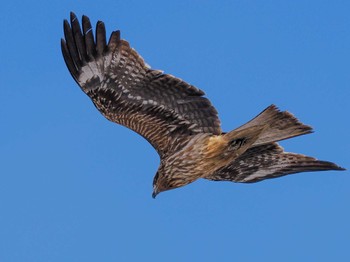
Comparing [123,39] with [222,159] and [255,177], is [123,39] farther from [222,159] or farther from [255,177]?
[255,177]

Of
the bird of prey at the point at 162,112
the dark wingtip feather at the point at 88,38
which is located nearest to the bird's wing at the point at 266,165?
the bird of prey at the point at 162,112

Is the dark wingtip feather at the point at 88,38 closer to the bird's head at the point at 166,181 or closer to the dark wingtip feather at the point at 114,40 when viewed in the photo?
the dark wingtip feather at the point at 114,40

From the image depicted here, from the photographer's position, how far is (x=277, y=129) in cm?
1331

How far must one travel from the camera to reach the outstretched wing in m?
13.2

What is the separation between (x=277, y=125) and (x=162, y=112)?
156 centimetres

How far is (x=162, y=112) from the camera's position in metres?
13.6

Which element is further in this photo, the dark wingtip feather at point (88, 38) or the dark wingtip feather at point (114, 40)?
the dark wingtip feather at point (114, 40)

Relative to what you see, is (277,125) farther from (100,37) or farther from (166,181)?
(100,37)

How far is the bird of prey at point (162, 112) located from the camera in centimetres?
1320

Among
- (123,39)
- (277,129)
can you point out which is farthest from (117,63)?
(277,129)

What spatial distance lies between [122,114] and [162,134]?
0.61 meters

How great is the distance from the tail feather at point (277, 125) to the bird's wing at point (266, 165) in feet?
3.84

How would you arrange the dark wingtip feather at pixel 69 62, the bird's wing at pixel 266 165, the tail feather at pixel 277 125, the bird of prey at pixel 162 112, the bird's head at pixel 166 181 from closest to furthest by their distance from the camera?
the tail feather at pixel 277 125
the bird of prey at pixel 162 112
the dark wingtip feather at pixel 69 62
the bird's head at pixel 166 181
the bird's wing at pixel 266 165

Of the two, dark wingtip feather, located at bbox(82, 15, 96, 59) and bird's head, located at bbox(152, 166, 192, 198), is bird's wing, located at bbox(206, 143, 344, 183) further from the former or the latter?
dark wingtip feather, located at bbox(82, 15, 96, 59)
